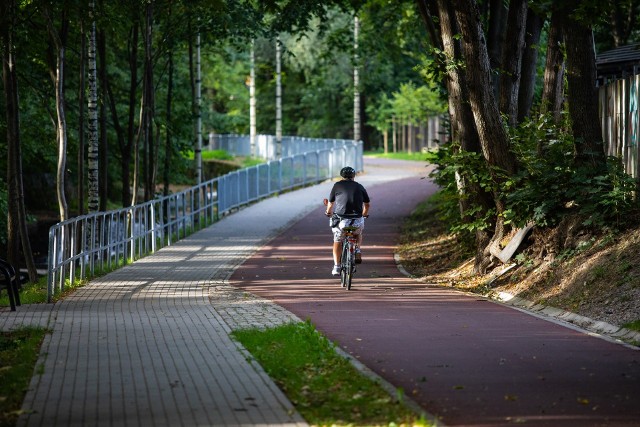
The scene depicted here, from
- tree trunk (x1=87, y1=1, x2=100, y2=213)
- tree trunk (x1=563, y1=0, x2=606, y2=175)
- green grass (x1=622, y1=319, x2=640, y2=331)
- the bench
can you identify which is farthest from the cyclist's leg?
tree trunk (x1=87, y1=1, x2=100, y2=213)

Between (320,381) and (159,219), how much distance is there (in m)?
17.7

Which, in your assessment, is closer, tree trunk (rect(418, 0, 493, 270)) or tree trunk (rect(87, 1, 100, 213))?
tree trunk (rect(418, 0, 493, 270))

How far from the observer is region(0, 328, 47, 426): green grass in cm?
841

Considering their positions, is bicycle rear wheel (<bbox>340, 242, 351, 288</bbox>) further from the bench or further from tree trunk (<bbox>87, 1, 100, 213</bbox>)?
tree trunk (<bbox>87, 1, 100, 213</bbox>)

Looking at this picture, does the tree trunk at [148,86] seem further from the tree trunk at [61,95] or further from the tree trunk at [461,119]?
the tree trunk at [461,119]

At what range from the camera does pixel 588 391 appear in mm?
8914

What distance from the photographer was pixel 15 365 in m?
10.4

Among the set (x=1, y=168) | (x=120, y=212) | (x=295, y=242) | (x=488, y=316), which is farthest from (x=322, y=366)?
(x=1, y=168)

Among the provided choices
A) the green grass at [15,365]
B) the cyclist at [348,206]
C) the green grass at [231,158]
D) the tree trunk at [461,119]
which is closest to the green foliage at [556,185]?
the tree trunk at [461,119]

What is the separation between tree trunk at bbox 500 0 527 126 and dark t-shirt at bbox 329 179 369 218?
354cm

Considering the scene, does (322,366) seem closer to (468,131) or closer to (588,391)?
(588,391)

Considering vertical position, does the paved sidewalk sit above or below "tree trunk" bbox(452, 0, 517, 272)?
below

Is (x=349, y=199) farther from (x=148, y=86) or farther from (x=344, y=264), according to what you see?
(x=148, y=86)

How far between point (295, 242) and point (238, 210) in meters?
9.27
